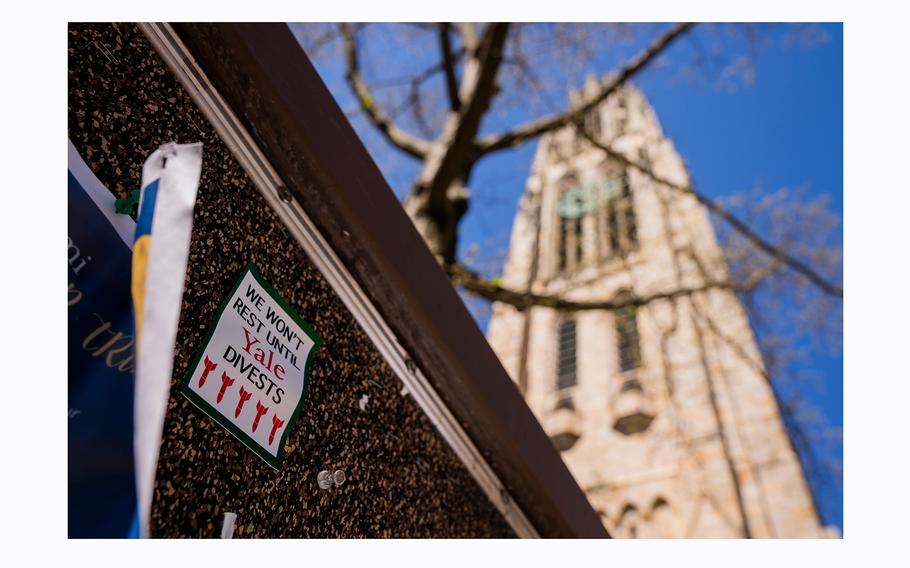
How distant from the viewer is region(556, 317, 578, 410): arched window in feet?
72.2

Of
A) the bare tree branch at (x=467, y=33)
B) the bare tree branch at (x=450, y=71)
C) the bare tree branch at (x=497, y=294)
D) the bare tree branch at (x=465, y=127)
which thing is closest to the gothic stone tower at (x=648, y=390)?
the bare tree branch at (x=467, y=33)

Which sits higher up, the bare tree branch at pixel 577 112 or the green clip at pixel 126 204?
the bare tree branch at pixel 577 112

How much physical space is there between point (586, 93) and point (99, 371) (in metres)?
7.68

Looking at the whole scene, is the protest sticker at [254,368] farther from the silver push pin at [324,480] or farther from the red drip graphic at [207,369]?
the silver push pin at [324,480]

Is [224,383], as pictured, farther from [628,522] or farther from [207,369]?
[628,522]

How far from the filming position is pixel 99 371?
136 centimetres

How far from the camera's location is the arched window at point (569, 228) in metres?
27.0

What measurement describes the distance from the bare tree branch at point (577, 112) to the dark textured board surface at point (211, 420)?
5.29m

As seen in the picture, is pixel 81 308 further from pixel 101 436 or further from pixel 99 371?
pixel 101 436

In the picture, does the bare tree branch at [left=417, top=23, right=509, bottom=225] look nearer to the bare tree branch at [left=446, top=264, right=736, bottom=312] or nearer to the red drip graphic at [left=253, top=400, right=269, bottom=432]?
the bare tree branch at [left=446, top=264, right=736, bottom=312]

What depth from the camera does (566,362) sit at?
2352cm

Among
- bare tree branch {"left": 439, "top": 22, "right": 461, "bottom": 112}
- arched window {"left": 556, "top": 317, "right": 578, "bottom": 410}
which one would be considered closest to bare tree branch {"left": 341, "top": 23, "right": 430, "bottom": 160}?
bare tree branch {"left": 439, "top": 22, "right": 461, "bottom": 112}

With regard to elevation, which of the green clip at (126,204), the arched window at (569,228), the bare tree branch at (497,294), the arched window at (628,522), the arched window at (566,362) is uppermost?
the arched window at (569,228)

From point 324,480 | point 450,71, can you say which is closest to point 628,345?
point 450,71
